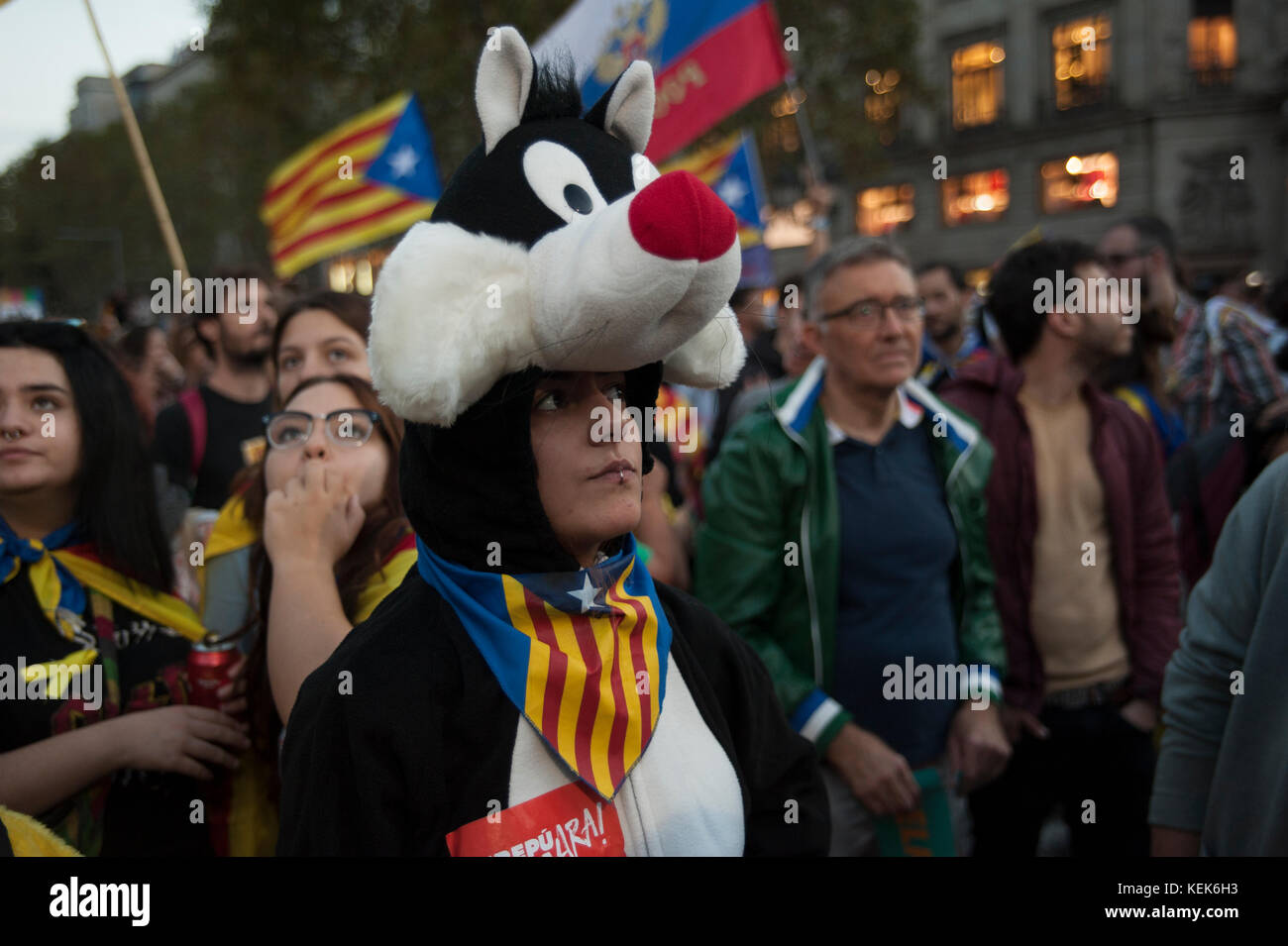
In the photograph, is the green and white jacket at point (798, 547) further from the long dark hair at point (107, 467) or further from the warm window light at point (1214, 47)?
the warm window light at point (1214, 47)

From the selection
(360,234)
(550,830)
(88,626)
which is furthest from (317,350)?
(360,234)

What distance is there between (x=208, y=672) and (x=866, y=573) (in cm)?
164

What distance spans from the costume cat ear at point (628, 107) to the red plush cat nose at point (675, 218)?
1.13ft

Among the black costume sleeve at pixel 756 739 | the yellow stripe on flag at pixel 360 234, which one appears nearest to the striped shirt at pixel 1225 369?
the black costume sleeve at pixel 756 739

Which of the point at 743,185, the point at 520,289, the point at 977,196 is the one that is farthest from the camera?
the point at 977,196

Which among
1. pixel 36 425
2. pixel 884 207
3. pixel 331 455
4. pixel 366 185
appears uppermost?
pixel 884 207

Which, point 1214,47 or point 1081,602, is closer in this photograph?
point 1081,602

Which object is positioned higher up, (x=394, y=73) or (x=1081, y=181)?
(x=1081, y=181)

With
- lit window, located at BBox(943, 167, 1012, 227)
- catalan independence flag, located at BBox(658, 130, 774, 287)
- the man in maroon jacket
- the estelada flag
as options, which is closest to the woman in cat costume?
the man in maroon jacket

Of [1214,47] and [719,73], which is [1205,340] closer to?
[719,73]

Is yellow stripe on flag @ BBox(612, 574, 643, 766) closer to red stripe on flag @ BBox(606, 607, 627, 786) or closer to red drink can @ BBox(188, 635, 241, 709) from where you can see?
red stripe on flag @ BBox(606, 607, 627, 786)

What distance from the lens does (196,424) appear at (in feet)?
14.1

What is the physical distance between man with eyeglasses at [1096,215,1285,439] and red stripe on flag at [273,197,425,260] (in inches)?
171

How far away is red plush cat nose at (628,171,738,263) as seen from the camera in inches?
47.7
